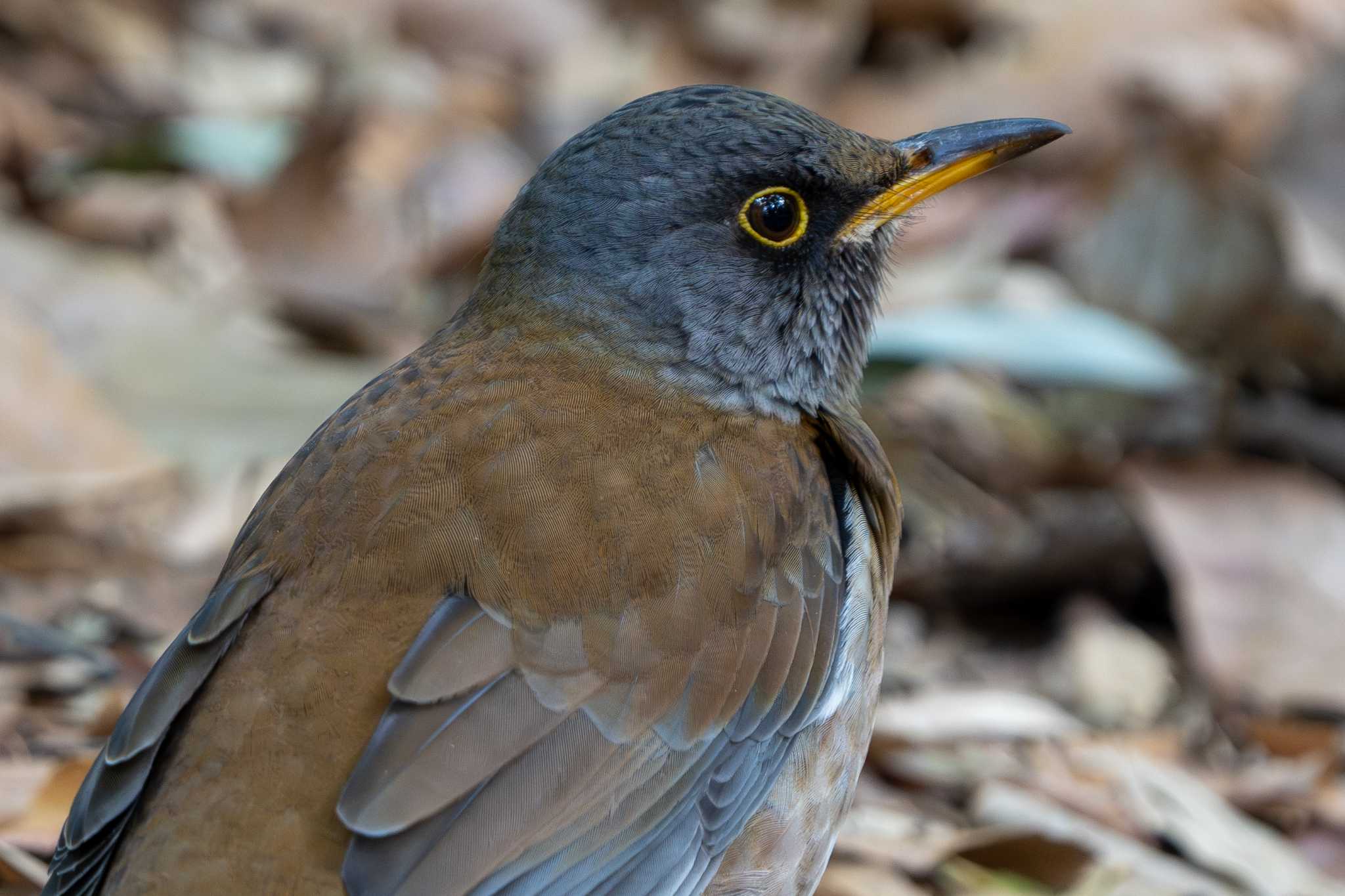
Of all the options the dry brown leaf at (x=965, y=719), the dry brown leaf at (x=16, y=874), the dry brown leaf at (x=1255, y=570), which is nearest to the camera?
the dry brown leaf at (x=16, y=874)

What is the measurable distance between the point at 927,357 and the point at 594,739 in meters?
3.55

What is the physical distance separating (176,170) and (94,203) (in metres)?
0.52

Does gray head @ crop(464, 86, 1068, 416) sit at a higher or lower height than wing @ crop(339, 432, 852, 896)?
higher

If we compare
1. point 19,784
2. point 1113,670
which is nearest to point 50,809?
point 19,784

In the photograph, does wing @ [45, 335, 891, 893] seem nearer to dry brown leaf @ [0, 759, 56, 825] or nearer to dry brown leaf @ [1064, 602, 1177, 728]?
dry brown leaf @ [0, 759, 56, 825]

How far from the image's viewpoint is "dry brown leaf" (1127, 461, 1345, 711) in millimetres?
5430

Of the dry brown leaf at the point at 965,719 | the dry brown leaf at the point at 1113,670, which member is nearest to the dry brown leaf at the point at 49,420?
the dry brown leaf at the point at 965,719

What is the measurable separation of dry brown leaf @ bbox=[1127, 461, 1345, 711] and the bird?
2037 millimetres

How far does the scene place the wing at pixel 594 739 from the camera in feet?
9.45

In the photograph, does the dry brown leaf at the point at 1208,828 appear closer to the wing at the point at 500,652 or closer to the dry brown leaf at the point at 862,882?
the dry brown leaf at the point at 862,882

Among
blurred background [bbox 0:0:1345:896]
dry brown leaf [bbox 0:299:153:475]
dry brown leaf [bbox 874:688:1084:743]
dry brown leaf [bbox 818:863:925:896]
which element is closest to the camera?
dry brown leaf [bbox 818:863:925:896]

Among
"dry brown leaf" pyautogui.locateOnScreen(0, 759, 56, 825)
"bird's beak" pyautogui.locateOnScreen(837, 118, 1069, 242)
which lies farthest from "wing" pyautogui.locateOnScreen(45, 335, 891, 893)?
"dry brown leaf" pyautogui.locateOnScreen(0, 759, 56, 825)

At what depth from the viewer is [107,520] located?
565 centimetres

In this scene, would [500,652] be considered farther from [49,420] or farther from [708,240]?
[49,420]
